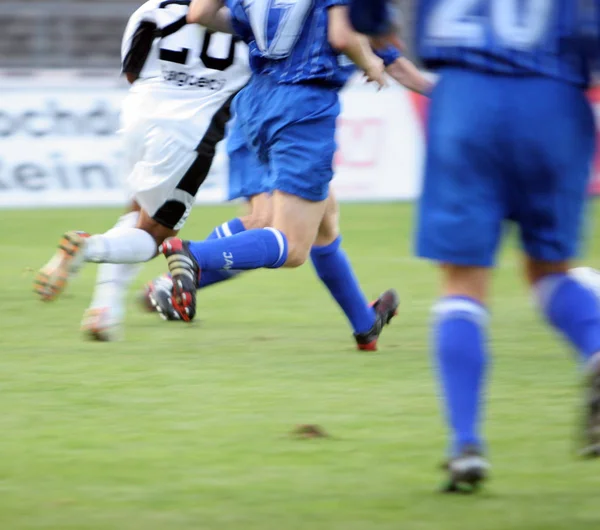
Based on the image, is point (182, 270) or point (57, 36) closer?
point (182, 270)

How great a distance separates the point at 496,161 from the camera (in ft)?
10.5

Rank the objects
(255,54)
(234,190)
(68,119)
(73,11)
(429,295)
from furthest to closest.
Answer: (73,11)
(68,119)
(429,295)
(234,190)
(255,54)

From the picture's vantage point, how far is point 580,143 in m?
3.23

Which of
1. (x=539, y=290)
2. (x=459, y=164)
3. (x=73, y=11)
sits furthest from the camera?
(x=73, y=11)

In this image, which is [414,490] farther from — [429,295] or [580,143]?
[429,295]

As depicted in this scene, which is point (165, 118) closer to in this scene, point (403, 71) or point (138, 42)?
point (138, 42)

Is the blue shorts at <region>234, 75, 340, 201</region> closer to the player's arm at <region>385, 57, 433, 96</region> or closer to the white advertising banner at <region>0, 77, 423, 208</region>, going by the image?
the player's arm at <region>385, 57, 433, 96</region>

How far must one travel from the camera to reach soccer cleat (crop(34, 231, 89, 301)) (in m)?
5.12

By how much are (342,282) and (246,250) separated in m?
0.53

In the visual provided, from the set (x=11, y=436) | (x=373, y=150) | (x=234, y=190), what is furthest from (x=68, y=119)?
(x=11, y=436)

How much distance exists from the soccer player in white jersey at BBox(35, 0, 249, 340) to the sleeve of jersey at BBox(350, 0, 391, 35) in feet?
8.07

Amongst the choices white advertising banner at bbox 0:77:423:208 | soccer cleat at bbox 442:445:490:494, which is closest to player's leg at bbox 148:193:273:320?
soccer cleat at bbox 442:445:490:494

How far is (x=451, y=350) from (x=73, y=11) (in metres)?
14.0

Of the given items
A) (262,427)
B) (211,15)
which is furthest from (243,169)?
(262,427)
